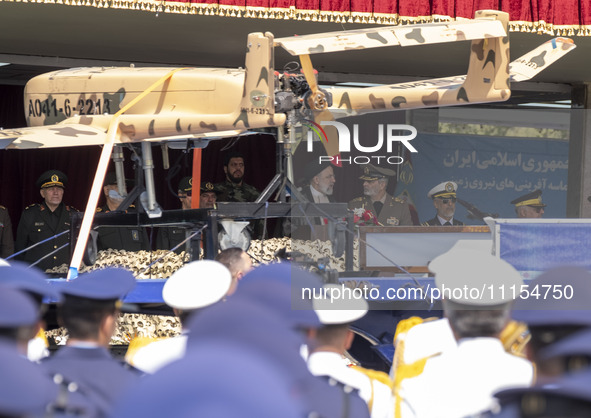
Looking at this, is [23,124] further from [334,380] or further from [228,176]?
[334,380]

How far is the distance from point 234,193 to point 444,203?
381 centimetres

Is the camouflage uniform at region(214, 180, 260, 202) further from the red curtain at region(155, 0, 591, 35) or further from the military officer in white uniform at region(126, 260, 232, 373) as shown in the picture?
the military officer in white uniform at region(126, 260, 232, 373)

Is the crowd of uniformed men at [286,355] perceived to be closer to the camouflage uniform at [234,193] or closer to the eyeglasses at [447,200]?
the eyeglasses at [447,200]

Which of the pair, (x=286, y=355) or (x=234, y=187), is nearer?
(x=286, y=355)

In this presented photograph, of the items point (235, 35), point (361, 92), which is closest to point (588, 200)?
point (235, 35)

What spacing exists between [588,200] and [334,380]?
9.34 meters

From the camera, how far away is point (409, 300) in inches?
217

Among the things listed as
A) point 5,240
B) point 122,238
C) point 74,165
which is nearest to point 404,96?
point 122,238

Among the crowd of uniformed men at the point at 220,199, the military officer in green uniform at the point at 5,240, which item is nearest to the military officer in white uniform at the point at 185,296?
the crowd of uniformed men at the point at 220,199

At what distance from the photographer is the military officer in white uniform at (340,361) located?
261 centimetres

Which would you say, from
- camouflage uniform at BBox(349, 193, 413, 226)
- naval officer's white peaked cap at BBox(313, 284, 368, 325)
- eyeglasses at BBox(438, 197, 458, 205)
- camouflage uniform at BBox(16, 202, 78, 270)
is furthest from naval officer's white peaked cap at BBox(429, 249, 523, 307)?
camouflage uniform at BBox(16, 202, 78, 270)

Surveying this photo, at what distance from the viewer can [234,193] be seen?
9.64 m

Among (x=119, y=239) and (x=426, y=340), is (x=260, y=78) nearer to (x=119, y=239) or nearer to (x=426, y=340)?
(x=119, y=239)

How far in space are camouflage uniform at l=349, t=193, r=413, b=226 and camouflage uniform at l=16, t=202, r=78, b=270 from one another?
4.15 meters
